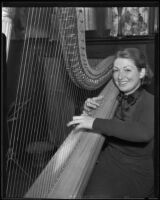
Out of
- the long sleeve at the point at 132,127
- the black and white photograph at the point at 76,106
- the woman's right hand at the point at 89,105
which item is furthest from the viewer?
the woman's right hand at the point at 89,105

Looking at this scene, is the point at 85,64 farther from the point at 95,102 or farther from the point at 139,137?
the point at 139,137

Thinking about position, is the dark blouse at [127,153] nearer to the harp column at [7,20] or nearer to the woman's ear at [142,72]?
the woman's ear at [142,72]

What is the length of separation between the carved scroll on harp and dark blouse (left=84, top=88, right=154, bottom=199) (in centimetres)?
8

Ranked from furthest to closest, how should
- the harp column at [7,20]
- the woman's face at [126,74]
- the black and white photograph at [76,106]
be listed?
the woman's face at [126,74]
the black and white photograph at [76,106]
the harp column at [7,20]

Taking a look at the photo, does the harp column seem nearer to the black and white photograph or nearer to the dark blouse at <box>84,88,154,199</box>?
the black and white photograph

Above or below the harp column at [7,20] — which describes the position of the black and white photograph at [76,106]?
below

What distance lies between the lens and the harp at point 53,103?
40.4 inches

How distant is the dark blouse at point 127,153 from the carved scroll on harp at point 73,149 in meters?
0.08

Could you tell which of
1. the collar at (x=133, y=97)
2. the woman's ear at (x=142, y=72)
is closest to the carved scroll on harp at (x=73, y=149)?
the collar at (x=133, y=97)

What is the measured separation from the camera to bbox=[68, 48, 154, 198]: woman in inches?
47.7

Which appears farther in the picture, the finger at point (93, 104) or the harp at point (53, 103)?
the finger at point (93, 104)

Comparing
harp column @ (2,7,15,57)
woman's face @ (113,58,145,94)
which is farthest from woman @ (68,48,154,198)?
harp column @ (2,7,15,57)

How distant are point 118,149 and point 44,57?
1.70 feet

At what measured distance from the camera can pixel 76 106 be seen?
1501 millimetres
